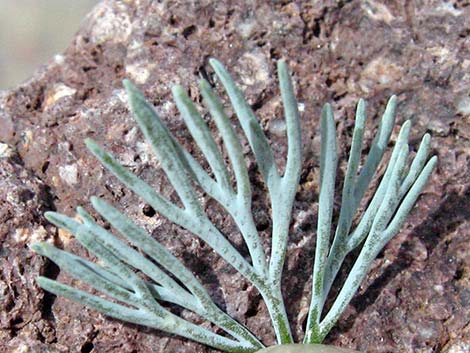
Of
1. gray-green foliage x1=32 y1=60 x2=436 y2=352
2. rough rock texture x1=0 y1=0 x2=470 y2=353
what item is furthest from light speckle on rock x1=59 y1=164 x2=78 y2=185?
gray-green foliage x1=32 y1=60 x2=436 y2=352

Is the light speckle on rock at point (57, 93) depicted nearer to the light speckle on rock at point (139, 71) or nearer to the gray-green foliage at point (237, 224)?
the light speckle on rock at point (139, 71)

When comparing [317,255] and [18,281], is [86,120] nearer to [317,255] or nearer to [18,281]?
[18,281]

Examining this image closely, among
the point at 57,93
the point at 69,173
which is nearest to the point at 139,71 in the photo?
the point at 57,93

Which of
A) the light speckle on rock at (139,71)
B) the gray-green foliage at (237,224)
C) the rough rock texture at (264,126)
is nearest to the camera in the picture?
A: the gray-green foliage at (237,224)

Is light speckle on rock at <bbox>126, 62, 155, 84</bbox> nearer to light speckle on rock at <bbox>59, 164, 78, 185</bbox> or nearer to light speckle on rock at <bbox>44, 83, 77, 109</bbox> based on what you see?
light speckle on rock at <bbox>44, 83, 77, 109</bbox>

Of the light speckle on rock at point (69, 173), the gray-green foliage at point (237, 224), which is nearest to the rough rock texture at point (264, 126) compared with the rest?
the light speckle on rock at point (69, 173)

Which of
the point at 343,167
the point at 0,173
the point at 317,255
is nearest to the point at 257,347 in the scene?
the point at 317,255

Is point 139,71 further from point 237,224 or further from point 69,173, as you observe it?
point 237,224

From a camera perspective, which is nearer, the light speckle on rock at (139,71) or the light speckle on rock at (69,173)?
the light speckle on rock at (69,173)
